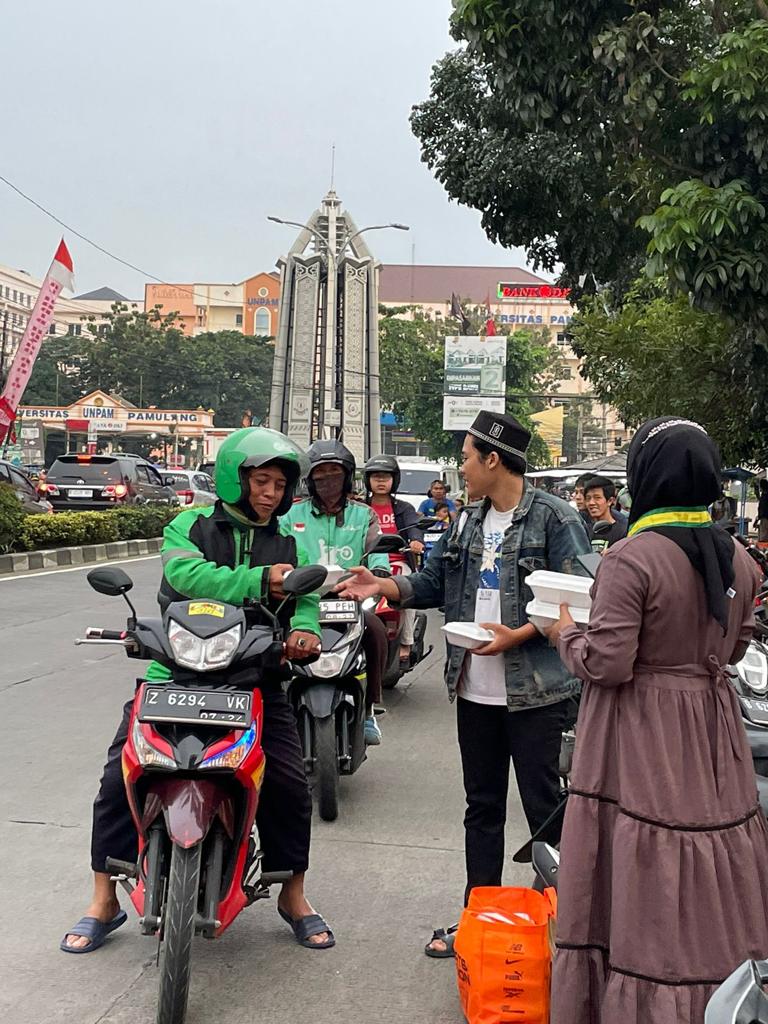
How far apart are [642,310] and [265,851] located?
37.4 feet

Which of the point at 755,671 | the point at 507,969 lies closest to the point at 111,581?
the point at 507,969

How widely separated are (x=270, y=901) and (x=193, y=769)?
57.4 inches

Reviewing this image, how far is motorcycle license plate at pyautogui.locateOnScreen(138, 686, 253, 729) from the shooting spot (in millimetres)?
3260

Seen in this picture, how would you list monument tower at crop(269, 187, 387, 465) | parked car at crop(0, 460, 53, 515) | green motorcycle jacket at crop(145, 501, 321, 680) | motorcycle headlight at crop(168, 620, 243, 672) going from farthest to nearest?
monument tower at crop(269, 187, 387, 465)
parked car at crop(0, 460, 53, 515)
green motorcycle jacket at crop(145, 501, 321, 680)
motorcycle headlight at crop(168, 620, 243, 672)

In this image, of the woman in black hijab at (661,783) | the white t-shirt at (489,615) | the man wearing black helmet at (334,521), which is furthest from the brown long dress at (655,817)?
the man wearing black helmet at (334,521)

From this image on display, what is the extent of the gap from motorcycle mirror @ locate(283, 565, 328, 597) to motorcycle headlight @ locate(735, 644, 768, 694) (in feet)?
7.71

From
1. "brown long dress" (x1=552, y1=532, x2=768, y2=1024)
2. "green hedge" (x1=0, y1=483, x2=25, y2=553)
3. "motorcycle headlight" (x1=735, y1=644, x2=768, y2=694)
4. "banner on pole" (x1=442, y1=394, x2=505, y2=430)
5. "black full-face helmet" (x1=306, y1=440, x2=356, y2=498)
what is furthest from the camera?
"banner on pole" (x1=442, y1=394, x2=505, y2=430)

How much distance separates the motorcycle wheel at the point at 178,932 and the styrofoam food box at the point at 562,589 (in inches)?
44.9

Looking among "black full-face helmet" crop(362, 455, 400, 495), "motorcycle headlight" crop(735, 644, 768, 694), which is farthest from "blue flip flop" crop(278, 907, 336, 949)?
"black full-face helmet" crop(362, 455, 400, 495)

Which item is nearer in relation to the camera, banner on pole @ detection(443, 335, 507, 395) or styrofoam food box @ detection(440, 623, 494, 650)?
styrofoam food box @ detection(440, 623, 494, 650)

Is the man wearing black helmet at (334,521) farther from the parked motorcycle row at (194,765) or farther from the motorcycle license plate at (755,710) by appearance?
the parked motorcycle row at (194,765)

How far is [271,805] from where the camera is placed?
3.74 metres

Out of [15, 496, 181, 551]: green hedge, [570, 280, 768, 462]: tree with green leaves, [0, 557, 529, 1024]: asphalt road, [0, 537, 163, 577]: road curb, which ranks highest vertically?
[570, 280, 768, 462]: tree with green leaves

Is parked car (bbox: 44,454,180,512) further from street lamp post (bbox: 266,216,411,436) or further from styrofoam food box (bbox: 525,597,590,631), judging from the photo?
styrofoam food box (bbox: 525,597,590,631)
